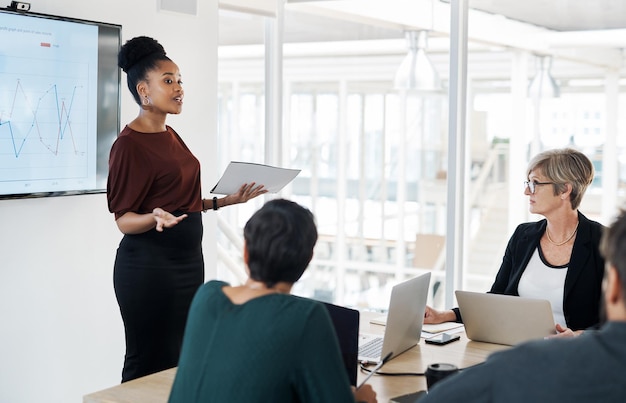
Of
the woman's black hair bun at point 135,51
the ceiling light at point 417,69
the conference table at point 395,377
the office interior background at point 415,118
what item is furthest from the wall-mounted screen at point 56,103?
the ceiling light at point 417,69

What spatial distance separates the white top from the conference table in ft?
1.26

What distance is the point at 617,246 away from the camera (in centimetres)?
116

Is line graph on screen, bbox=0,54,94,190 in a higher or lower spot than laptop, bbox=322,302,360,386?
higher

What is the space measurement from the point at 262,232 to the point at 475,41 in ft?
9.77

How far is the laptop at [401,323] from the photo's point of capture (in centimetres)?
231

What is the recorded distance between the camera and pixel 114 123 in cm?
379

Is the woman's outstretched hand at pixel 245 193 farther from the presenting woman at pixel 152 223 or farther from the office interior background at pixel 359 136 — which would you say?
the office interior background at pixel 359 136

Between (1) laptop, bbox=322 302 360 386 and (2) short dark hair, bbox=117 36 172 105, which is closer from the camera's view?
(1) laptop, bbox=322 302 360 386

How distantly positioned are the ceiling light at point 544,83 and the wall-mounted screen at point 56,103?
204cm

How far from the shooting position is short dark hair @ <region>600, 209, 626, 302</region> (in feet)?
3.74

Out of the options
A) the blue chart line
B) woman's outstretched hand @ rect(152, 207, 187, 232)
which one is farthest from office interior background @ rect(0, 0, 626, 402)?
woman's outstretched hand @ rect(152, 207, 187, 232)

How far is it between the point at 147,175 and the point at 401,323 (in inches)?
43.6

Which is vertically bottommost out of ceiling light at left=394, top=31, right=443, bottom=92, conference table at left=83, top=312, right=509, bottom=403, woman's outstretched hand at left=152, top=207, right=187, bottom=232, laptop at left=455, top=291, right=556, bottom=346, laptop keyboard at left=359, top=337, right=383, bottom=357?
conference table at left=83, top=312, right=509, bottom=403

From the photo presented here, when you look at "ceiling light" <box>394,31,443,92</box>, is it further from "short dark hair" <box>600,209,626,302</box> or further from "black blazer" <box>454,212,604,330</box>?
"short dark hair" <box>600,209,626,302</box>
